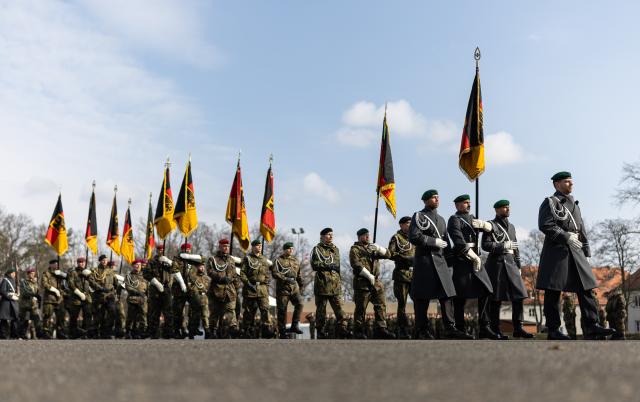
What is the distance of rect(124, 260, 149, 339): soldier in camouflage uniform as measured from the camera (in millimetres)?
18109

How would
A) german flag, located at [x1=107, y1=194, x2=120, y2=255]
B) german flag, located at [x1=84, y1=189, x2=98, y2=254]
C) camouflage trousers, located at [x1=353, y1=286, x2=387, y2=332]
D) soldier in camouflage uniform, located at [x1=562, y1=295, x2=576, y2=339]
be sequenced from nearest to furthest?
camouflage trousers, located at [x1=353, y1=286, x2=387, y2=332] < soldier in camouflage uniform, located at [x1=562, y1=295, x2=576, y2=339] < german flag, located at [x1=84, y1=189, x2=98, y2=254] < german flag, located at [x1=107, y1=194, x2=120, y2=255]

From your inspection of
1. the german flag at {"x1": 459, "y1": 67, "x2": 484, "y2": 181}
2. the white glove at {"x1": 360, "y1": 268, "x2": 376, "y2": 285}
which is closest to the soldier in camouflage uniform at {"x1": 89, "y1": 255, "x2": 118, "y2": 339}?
the white glove at {"x1": 360, "y1": 268, "x2": 376, "y2": 285}

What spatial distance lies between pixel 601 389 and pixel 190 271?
524 inches

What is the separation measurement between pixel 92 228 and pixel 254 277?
11632 mm

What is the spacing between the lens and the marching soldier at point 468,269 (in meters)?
10.2

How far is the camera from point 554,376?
402 cm

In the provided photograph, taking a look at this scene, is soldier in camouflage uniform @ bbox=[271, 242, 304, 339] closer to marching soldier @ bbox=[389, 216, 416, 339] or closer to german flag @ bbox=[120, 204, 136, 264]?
marching soldier @ bbox=[389, 216, 416, 339]

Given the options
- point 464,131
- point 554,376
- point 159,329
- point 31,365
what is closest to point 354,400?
point 554,376

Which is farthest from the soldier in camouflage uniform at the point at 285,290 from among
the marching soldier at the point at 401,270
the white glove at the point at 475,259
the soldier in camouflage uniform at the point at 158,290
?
the white glove at the point at 475,259

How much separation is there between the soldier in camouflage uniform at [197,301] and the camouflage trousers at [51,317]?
5.53 meters

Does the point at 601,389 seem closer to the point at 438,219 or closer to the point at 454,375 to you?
the point at 454,375

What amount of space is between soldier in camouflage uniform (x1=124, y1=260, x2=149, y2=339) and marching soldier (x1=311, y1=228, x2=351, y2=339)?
Answer: 6.21 m

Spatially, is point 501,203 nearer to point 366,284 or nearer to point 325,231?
point 366,284

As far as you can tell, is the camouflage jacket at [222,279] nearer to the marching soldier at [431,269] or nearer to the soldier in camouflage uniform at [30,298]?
the marching soldier at [431,269]
